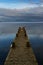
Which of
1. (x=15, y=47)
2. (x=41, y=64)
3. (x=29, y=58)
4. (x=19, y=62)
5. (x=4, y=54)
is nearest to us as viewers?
(x=19, y=62)

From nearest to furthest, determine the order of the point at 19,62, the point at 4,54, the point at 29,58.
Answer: the point at 19,62, the point at 29,58, the point at 4,54

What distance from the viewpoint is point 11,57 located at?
11164mm

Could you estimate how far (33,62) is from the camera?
1016cm

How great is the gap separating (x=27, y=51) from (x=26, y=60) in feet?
7.16

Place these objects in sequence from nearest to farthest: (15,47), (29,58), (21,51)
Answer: (29,58) < (21,51) < (15,47)

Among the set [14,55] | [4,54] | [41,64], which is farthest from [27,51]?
[4,54]

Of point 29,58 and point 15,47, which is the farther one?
point 15,47

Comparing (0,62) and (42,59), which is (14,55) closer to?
(0,62)

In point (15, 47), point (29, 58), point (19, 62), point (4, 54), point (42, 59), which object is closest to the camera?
point (19, 62)

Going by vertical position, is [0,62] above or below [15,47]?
below

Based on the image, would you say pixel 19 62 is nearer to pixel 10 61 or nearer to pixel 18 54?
pixel 10 61

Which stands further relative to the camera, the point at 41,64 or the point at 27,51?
the point at 41,64

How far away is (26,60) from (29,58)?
1.54ft

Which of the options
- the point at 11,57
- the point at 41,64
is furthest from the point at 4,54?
the point at 11,57
